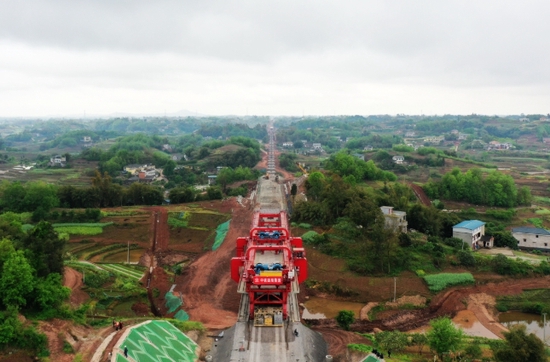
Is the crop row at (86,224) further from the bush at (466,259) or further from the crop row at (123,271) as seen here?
the bush at (466,259)

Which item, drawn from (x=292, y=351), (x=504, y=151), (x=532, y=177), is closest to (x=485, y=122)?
(x=504, y=151)

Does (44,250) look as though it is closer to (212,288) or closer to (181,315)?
(181,315)

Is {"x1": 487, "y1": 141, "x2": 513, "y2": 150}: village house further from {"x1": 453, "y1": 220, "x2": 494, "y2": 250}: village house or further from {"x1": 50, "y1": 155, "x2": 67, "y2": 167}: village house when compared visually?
{"x1": 50, "y1": 155, "x2": 67, "y2": 167}: village house

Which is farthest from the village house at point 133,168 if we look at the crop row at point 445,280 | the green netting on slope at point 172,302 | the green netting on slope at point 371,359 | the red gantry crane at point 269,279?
the green netting on slope at point 371,359

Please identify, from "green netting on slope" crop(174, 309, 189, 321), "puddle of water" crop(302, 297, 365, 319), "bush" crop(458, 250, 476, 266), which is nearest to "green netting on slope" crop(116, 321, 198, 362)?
"green netting on slope" crop(174, 309, 189, 321)

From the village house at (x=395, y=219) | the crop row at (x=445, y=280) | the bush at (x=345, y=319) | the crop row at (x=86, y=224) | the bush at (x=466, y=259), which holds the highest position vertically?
the village house at (x=395, y=219)

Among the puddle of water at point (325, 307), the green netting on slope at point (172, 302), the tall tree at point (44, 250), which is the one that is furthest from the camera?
the puddle of water at point (325, 307)
